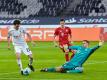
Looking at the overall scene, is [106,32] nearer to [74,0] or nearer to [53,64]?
[74,0]

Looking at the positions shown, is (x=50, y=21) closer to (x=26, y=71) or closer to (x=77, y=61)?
(x=77, y=61)

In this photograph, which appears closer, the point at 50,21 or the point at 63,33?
Answer: the point at 63,33

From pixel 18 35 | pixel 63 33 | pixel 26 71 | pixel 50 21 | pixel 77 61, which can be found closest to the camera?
pixel 26 71

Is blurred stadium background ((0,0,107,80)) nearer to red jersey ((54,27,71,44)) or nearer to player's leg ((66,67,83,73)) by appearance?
red jersey ((54,27,71,44))

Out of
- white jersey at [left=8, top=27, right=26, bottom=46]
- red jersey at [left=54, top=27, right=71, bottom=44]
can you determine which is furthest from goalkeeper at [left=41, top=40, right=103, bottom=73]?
red jersey at [left=54, top=27, right=71, bottom=44]

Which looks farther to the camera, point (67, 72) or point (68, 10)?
point (68, 10)

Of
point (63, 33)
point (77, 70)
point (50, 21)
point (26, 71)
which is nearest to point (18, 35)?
point (26, 71)

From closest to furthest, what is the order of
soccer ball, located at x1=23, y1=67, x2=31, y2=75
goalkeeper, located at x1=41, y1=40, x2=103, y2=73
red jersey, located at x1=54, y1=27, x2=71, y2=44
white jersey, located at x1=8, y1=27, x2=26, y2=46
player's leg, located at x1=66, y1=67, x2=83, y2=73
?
soccer ball, located at x1=23, y1=67, x2=31, y2=75
white jersey, located at x1=8, y1=27, x2=26, y2=46
goalkeeper, located at x1=41, y1=40, x2=103, y2=73
player's leg, located at x1=66, y1=67, x2=83, y2=73
red jersey, located at x1=54, y1=27, x2=71, y2=44

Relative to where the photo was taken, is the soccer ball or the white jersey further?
the white jersey

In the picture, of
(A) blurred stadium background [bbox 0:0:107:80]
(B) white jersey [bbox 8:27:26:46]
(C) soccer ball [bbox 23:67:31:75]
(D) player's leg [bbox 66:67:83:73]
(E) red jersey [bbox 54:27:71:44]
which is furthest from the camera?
(A) blurred stadium background [bbox 0:0:107:80]

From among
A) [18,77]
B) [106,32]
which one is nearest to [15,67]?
[18,77]

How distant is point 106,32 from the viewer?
134ft

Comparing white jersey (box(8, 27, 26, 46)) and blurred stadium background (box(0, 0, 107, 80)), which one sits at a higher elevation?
white jersey (box(8, 27, 26, 46))

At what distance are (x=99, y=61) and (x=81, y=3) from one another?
1083 inches
